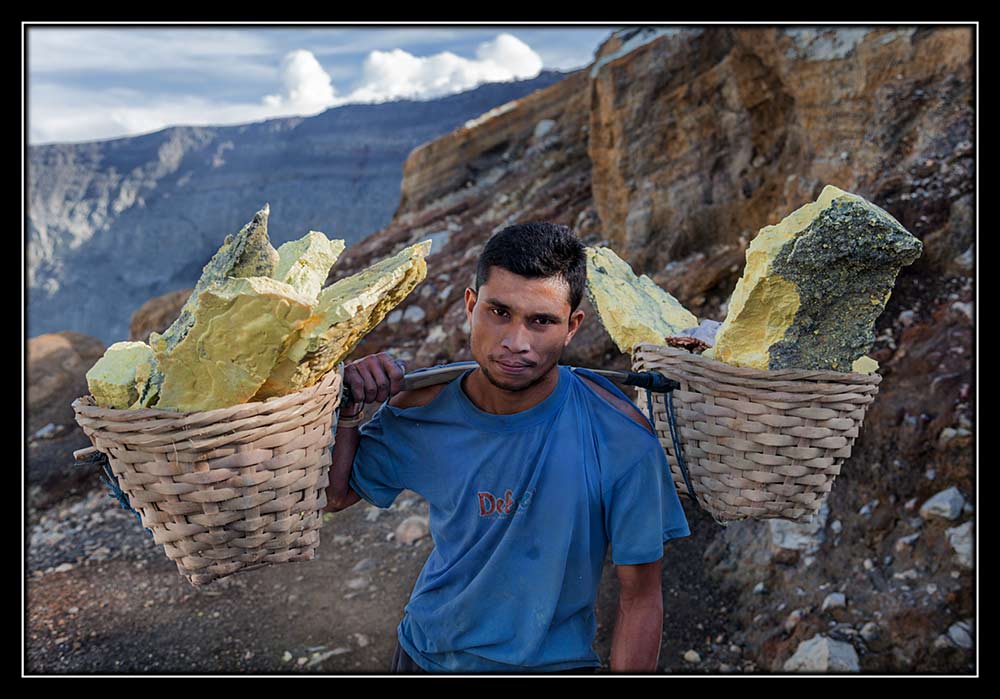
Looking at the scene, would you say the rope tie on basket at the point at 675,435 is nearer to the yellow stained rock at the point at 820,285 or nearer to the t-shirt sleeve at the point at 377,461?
the yellow stained rock at the point at 820,285

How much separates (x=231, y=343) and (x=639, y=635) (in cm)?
99

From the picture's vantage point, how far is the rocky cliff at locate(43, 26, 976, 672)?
3.01m

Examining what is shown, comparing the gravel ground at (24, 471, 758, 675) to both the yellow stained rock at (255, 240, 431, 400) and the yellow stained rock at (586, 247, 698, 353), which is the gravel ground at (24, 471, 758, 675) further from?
the yellow stained rock at (255, 240, 431, 400)

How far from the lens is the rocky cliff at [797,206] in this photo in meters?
3.01

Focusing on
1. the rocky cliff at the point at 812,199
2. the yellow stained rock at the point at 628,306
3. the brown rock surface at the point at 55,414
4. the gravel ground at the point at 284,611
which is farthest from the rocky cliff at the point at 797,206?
the brown rock surface at the point at 55,414

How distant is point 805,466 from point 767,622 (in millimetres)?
1935

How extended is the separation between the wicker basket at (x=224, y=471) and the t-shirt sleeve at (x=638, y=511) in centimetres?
59

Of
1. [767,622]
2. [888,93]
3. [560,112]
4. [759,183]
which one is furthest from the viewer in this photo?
[560,112]

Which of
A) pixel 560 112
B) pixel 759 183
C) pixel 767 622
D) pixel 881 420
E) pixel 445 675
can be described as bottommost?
pixel 767 622

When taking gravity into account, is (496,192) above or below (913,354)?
above

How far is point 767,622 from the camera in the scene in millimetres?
3170

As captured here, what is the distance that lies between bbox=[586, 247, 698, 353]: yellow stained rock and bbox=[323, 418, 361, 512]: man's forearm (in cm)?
68

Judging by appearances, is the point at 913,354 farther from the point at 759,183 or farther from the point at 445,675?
the point at 445,675

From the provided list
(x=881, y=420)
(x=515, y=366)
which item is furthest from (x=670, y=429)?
(x=881, y=420)
